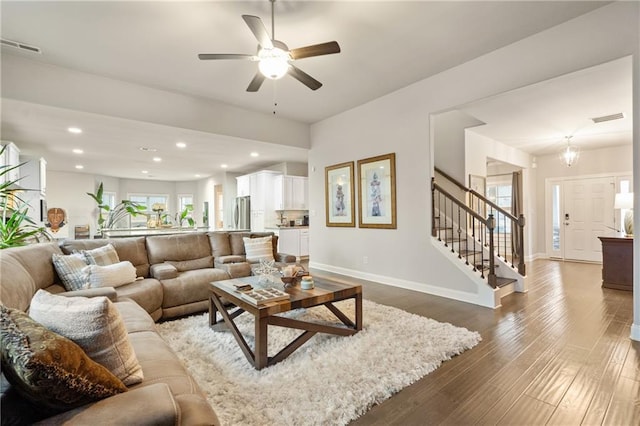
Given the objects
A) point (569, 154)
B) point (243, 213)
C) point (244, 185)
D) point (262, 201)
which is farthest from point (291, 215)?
point (569, 154)

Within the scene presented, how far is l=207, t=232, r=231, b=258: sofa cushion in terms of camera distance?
4234mm

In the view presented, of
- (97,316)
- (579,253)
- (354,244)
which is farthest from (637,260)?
(579,253)

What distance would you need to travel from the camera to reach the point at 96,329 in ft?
3.72

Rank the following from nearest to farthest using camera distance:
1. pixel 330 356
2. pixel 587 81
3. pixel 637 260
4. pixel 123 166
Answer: pixel 330 356 → pixel 637 260 → pixel 587 81 → pixel 123 166

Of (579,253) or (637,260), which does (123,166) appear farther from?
(579,253)

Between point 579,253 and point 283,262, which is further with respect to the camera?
point 579,253

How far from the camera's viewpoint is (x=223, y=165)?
8.38 meters

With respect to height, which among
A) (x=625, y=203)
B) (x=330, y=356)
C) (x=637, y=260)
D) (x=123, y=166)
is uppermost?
(x=123, y=166)

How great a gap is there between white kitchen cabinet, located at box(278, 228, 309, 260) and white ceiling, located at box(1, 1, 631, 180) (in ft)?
9.17

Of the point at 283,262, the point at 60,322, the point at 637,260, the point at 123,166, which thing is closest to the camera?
the point at 60,322

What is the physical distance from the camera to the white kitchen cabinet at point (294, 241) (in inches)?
288

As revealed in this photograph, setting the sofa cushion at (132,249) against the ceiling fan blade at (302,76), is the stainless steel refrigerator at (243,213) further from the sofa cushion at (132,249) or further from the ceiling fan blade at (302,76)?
the ceiling fan blade at (302,76)

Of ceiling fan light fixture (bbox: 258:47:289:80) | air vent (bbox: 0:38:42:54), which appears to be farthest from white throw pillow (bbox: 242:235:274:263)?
air vent (bbox: 0:38:42:54)

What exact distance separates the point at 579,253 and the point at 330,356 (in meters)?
7.52
